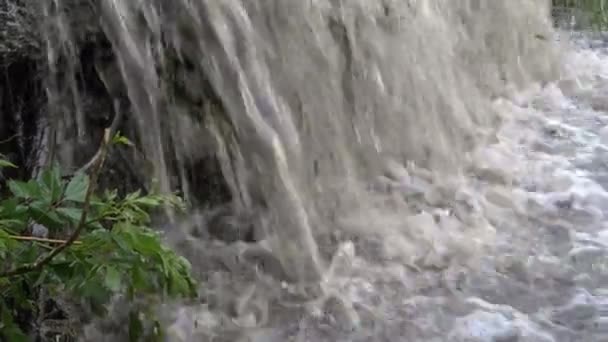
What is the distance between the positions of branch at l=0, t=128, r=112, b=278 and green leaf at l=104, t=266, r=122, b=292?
80 millimetres

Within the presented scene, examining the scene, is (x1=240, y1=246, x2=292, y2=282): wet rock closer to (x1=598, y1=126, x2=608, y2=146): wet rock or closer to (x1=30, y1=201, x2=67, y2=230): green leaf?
(x1=30, y1=201, x2=67, y2=230): green leaf

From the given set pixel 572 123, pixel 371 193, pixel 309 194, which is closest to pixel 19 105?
pixel 309 194

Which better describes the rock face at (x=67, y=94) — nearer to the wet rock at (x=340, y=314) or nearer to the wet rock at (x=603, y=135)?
the wet rock at (x=340, y=314)

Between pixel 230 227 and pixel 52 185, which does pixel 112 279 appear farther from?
pixel 230 227

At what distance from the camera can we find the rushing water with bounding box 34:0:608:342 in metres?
2.34

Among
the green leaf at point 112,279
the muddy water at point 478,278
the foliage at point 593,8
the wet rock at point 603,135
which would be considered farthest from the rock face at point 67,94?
the foliage at point 593,8

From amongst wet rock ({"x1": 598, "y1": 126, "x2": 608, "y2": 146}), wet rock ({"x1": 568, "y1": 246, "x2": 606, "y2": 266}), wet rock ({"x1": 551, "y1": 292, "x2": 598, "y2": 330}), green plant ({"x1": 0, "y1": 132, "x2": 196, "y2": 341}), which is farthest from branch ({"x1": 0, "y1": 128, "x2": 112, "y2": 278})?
wet rock ({"x1": 598, "y1": 126, "x2": 608, "y2": 146})

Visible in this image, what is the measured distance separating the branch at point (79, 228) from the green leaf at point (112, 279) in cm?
8

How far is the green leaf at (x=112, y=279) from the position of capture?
54.0 inches

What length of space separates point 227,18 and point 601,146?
A: 1.76m

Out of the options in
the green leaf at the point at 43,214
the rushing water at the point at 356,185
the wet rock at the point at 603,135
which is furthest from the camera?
the wet rock at the point at 603,135

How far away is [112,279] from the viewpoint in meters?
1.39

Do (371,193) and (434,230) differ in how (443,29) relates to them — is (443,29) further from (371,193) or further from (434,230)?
(434,230)

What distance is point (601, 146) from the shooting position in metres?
3.57
